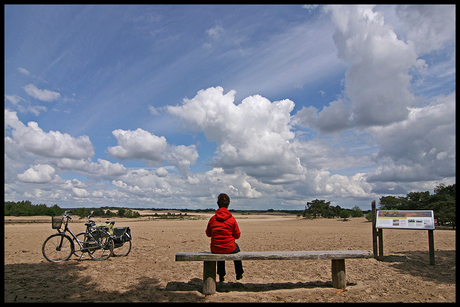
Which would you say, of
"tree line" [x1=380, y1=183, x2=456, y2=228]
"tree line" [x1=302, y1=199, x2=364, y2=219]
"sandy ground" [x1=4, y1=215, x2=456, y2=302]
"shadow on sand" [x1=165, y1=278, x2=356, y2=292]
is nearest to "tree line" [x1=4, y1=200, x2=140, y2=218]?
"tree line" [x1=302, y1=199, x2=364, y2=219]

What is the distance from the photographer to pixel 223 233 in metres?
5.59

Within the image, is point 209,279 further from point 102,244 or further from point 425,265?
point 425,265

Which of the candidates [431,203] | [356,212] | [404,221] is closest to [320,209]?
[356,212]

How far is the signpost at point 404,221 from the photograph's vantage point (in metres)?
8.01

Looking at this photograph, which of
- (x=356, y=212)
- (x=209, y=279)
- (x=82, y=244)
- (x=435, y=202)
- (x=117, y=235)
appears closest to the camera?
(x=209, y=279)

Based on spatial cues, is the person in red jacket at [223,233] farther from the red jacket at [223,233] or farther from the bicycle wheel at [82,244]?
the bicycle wheel at [82,244]

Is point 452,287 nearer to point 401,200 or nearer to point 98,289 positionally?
point 98,289

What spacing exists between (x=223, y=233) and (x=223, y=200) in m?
0.64

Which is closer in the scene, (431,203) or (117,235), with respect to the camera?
(117,235)

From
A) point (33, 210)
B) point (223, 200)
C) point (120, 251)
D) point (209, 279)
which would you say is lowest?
point (33, 210)

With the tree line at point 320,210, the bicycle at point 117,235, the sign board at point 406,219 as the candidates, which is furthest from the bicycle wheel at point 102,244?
the tree line at point 320,210

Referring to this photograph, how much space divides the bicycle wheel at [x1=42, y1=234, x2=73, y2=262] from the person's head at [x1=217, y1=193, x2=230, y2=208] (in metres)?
5.10
